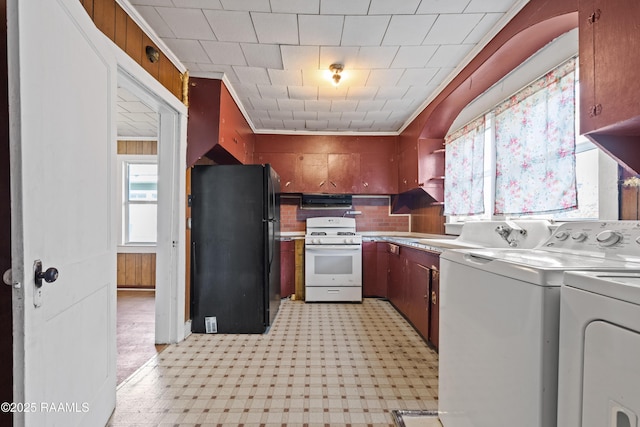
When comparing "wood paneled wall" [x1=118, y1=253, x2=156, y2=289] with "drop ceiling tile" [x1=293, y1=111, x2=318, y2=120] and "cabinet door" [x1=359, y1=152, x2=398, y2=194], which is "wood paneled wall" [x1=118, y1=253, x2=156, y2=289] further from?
"cabinet door" [x1=359, y1=152, x2=398, y2=194]

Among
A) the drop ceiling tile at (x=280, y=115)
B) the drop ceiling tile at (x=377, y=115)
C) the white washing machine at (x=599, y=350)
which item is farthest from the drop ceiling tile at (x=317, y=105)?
the white washing machine at (x=599, y=350)

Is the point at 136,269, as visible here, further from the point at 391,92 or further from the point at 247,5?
the point at 391,92

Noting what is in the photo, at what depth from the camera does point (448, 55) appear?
7.32ft

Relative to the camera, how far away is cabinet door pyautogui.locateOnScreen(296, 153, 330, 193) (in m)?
4.16

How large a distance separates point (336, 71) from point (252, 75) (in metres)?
0.73

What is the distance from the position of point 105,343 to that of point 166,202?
1.22m

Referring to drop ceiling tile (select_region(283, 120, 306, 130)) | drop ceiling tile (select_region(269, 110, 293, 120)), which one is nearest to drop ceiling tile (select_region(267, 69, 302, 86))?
drop ceiling tile (select_region(269, 110, 293, 120))

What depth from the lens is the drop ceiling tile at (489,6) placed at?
167cm

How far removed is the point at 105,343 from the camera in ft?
4.84

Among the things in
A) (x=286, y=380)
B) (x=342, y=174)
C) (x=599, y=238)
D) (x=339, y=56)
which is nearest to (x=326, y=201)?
(x=342, y=174)

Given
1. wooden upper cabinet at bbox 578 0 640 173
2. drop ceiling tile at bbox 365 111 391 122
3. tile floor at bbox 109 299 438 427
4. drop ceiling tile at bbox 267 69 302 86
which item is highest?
drop ceiling tile at bbox 267 69 302 86

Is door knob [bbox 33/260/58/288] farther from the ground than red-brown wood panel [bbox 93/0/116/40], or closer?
closer

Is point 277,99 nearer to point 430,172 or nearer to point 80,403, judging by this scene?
point 430,172

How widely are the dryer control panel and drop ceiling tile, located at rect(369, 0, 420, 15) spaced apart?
144 centimetres
